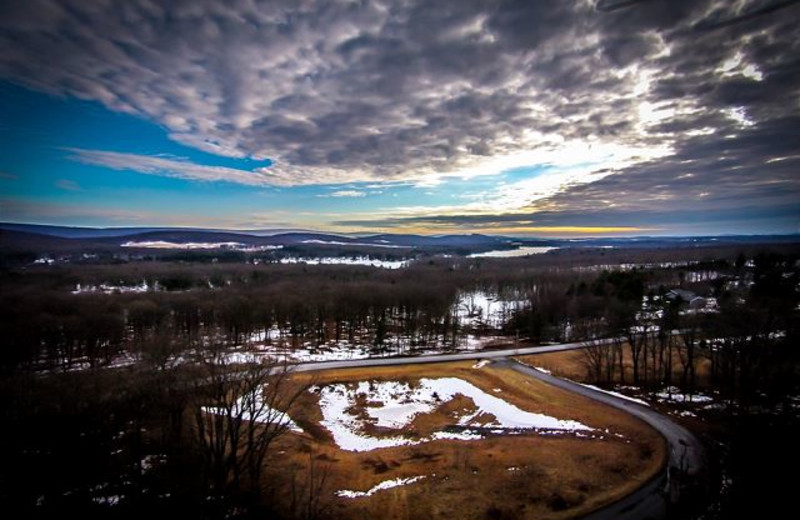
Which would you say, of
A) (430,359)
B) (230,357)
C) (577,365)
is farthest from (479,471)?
(577,365)

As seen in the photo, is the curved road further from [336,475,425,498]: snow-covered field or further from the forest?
[336,475,425,498]: snow-covered field

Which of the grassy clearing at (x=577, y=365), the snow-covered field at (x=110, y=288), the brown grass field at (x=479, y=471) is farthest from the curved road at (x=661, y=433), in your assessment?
the snow-covered field at (x=110, y=288)

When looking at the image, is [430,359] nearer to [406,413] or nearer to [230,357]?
[406,413]

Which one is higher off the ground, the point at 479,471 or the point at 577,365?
the point at 479,471

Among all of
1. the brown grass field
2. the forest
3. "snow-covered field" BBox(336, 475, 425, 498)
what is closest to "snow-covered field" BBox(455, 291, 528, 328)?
the forest

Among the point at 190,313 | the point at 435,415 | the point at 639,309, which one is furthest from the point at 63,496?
the point at 639,309

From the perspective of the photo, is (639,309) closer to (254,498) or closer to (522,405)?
(522,405)

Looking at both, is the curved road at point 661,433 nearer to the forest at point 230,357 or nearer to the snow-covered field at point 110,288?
the forest at point 230,357
